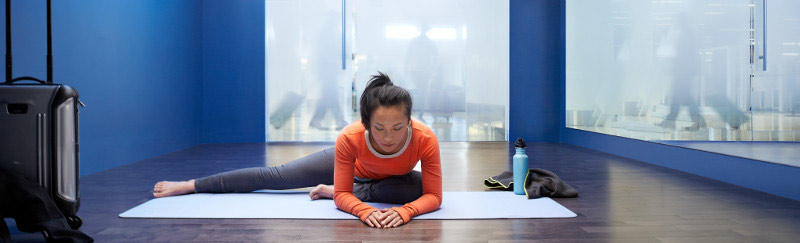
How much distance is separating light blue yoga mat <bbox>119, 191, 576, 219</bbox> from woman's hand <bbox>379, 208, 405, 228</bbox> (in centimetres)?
14

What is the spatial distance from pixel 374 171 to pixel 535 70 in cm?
408

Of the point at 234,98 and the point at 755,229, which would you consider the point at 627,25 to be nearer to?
the point at 755,229

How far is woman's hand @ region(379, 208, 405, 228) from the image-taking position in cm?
170

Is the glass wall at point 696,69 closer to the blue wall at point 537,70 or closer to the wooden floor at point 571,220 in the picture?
the wooden floor at point 571,220

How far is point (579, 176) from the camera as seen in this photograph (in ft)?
9.72

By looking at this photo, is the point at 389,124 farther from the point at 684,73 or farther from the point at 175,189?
the point at 684,73

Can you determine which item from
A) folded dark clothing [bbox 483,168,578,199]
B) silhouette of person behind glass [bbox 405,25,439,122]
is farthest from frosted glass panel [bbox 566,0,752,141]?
silhouette of person behind glass [bbox 405,25,439,122]

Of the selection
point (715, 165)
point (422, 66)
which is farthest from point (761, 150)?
point (422, 66)

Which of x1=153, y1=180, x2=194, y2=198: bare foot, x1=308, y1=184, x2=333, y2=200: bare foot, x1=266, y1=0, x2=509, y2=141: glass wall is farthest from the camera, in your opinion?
x1=266, y1=0, x2=509, y2=141: glass wall

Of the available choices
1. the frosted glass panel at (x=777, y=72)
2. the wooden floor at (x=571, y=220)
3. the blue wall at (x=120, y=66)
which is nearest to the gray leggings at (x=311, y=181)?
the wooden floor at (x=571, y=220)

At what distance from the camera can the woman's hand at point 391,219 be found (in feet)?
5.57

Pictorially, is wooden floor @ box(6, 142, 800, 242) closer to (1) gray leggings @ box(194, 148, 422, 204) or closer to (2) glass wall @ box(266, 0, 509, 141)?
(1) gray leggings @ box(194, 148, 422, 204)

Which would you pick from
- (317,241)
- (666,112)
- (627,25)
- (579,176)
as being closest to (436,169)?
(317,241)

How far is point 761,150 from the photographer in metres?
2.68
